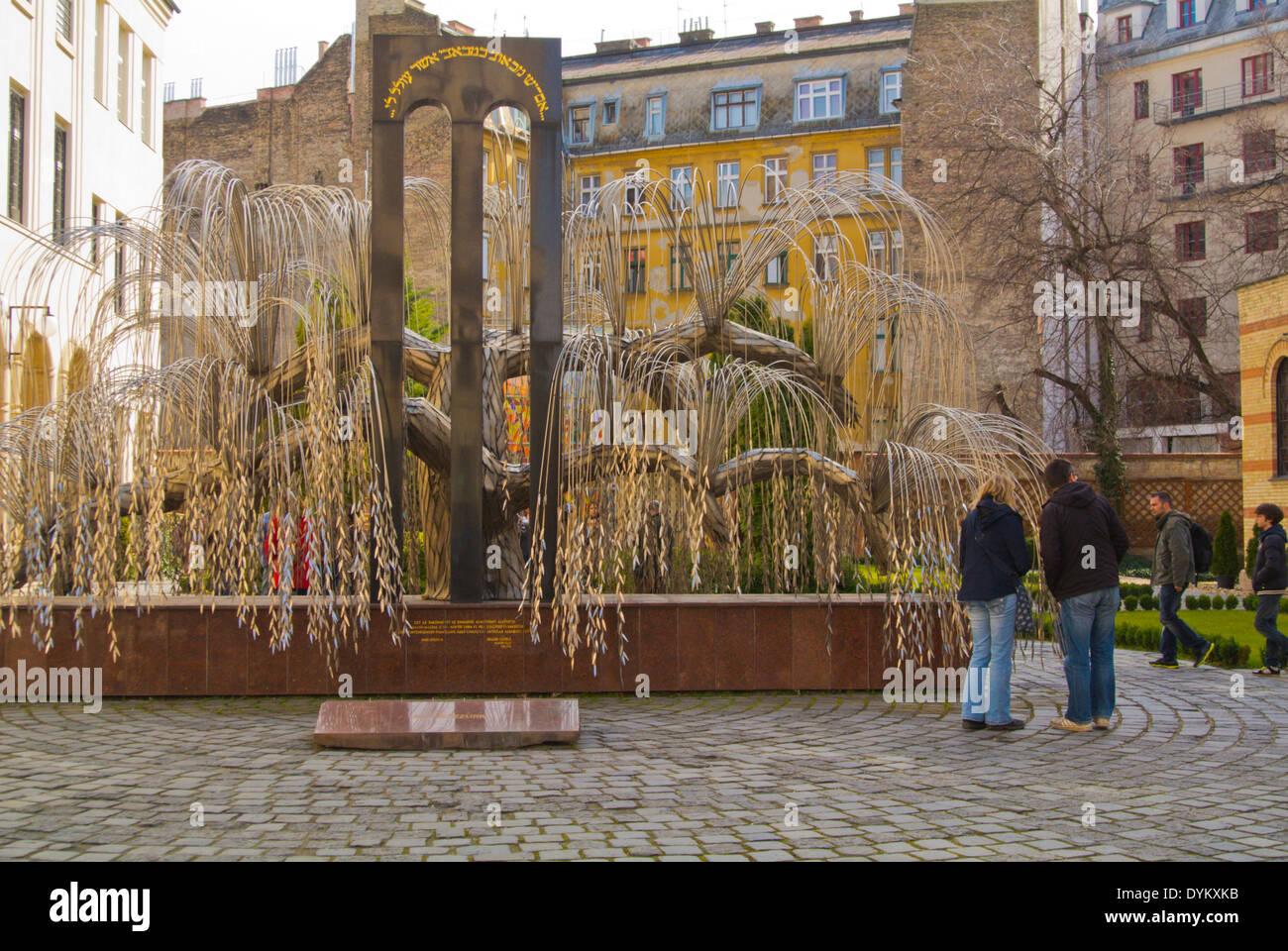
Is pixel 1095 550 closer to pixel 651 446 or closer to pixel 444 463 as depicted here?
pixel 651 446

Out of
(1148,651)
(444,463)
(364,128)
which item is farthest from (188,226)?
(364,128)

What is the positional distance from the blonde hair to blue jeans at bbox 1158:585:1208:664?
3382mm

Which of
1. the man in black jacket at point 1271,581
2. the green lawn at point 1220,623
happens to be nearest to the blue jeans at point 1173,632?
the man in black jacket at point 1271,581

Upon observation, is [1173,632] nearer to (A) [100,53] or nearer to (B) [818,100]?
(A) [100,53]

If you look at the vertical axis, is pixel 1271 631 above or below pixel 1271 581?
below

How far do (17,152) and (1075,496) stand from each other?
21880 millimetres

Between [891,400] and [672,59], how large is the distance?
143 ft

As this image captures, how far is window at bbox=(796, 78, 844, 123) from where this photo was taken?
4797 centimetres

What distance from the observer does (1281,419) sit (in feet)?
80.6

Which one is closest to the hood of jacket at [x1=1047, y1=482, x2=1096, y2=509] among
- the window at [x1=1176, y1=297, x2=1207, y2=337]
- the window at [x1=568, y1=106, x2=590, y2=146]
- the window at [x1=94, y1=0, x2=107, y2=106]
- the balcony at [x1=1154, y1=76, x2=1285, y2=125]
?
the window at [x1=1176, y1=297, x2=1207, y2=337]

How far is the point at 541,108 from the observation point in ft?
35.2

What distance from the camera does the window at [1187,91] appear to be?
5594cm

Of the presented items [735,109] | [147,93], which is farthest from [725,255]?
[735,109]

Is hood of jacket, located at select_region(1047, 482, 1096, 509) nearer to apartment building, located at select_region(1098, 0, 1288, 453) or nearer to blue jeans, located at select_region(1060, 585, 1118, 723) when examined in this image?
blue jeans, located at select_region(1060, 585, 1118, 723)
